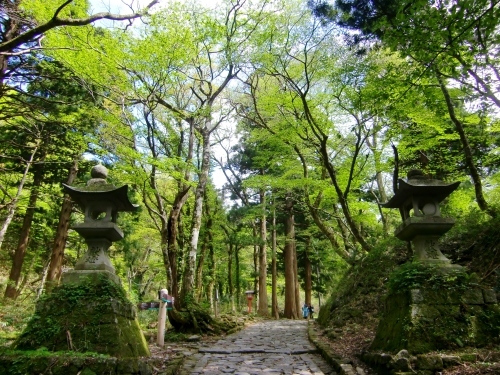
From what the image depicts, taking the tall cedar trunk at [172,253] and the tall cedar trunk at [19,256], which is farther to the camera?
the tall cedar trunk at [19,256]

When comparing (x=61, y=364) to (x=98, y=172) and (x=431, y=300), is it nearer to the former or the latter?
(x=98, y=172)

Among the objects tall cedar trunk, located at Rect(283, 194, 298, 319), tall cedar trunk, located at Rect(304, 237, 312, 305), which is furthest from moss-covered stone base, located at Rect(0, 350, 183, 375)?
tall cedar trunk, located at Rect(304, 237, 312, 305)

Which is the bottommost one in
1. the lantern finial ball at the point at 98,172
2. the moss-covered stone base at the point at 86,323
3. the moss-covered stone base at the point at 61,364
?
Answer: the moss-covered stone base at the point at 61,364

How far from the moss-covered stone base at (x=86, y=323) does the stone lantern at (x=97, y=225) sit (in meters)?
0.32

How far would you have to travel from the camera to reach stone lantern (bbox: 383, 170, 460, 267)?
570cm

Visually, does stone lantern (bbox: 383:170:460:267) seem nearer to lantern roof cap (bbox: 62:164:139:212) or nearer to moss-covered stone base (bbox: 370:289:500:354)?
moss-covered stone base (bbox: 370:289:500:354)

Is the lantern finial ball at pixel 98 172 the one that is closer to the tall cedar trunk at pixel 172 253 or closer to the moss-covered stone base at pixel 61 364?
the moss-covered stone base at pixel 61 364

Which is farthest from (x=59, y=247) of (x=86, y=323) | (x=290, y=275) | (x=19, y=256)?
(x=290, y=275)

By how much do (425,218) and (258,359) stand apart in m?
4.20

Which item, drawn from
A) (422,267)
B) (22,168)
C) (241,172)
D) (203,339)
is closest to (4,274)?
(22,168)

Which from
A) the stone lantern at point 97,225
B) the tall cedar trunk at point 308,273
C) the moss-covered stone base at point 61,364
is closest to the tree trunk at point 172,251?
the stone lantern at point 97,225

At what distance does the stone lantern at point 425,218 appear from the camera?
570cm

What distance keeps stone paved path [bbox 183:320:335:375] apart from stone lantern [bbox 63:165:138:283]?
7.84 feet

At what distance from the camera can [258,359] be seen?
6.67 metres
